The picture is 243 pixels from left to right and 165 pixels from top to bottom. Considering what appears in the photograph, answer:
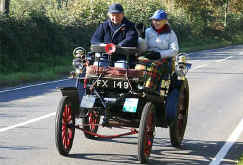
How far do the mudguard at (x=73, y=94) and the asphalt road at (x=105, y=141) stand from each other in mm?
641

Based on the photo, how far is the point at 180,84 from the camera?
854 cm

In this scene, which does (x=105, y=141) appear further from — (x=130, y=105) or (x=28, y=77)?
(x=28, y=77)

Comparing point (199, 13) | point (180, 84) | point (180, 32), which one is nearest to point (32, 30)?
point (180, 84)

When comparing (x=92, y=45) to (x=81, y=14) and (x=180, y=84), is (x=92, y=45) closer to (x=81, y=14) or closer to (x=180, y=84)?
(x=180, y=84)

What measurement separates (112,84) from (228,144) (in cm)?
246

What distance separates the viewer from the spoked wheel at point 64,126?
296 inches

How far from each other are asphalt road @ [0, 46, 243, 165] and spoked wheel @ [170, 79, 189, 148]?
165 millimetres

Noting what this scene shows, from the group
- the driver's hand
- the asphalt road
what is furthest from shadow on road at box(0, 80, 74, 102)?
the driver's hand

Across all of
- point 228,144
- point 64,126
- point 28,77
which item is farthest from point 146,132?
point 28,77

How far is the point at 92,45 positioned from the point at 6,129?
278 cm

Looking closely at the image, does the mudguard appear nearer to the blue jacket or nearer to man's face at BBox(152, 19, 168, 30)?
the blue jacket

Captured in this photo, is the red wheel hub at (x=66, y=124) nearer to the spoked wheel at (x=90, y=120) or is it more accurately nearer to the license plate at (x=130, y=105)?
the spoked wheel at (x=90, y=120)

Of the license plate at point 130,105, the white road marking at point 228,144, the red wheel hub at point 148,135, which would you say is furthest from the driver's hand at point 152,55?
the white road marking at point 228,144

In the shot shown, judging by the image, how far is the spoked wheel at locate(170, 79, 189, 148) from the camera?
850 cm
